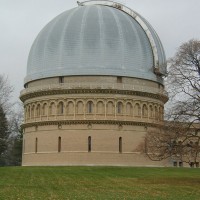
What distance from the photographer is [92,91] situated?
190ft

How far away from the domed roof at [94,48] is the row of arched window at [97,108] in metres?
3.41

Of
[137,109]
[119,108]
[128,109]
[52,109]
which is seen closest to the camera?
[119,108]

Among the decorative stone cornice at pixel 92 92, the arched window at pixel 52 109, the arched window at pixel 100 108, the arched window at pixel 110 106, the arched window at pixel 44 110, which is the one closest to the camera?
the decorative stone cornice at pixel 92 92

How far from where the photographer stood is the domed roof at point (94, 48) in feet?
195

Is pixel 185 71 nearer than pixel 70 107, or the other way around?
pixel 185 71

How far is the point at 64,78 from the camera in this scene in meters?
59.5

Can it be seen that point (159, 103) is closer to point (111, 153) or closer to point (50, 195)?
point (111, 153)

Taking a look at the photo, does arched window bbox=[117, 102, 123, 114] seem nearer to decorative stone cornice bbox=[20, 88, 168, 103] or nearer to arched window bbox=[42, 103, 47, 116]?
decorative stone cornice bbox=[20, 88, 168, 103]

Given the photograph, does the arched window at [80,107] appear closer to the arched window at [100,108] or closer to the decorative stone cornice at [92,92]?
the decorative stone cornice at [92,92]

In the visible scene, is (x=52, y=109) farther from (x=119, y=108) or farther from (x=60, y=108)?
(x=119, y=108)

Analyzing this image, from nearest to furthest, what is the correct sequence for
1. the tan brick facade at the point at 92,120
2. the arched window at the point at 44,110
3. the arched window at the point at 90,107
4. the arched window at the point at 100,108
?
the tan brick facade at the point at 92,120 < the arched window at the point at 100,108 < the arched window at the point at 90,107 < the arched window at the point at 44,110

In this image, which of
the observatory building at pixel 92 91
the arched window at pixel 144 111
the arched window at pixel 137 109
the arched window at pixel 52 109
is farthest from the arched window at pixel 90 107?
the arched window at pixel 144 111

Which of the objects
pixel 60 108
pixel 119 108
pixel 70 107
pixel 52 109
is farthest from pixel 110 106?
pixel 52 109

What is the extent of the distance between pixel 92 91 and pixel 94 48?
17.9 feet
